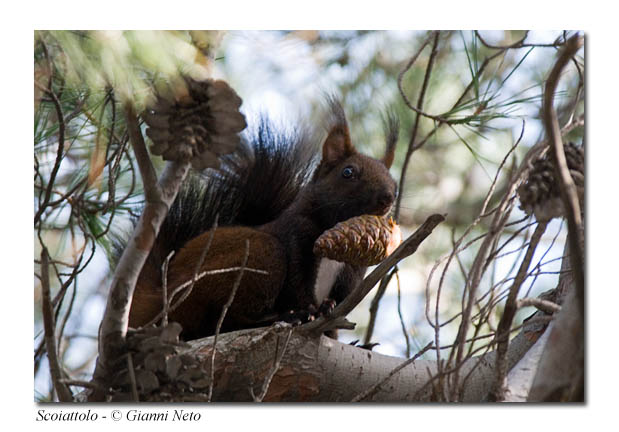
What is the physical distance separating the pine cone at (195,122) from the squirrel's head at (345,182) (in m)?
0.60

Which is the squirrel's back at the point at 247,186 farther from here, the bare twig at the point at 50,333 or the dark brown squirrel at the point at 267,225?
the bare twig at the point at 50,333

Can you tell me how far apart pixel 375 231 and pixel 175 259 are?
0.59 meters

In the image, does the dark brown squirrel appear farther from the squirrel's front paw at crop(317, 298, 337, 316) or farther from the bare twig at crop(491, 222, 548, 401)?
the bare twig at crop(491, 222, 548, 401)

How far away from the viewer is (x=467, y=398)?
181cm

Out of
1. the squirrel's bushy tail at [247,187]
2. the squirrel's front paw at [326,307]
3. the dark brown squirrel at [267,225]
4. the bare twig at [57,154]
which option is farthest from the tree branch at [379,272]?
the bare twig at [57,154]

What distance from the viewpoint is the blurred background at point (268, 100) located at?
1.59 metres

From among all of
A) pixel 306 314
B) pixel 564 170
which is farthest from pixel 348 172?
pixel 564 170

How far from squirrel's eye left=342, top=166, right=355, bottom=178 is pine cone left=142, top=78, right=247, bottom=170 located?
0.62 m

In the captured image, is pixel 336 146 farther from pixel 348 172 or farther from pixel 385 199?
pixel 385 199

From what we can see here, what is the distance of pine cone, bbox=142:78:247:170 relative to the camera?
60.1 inches
